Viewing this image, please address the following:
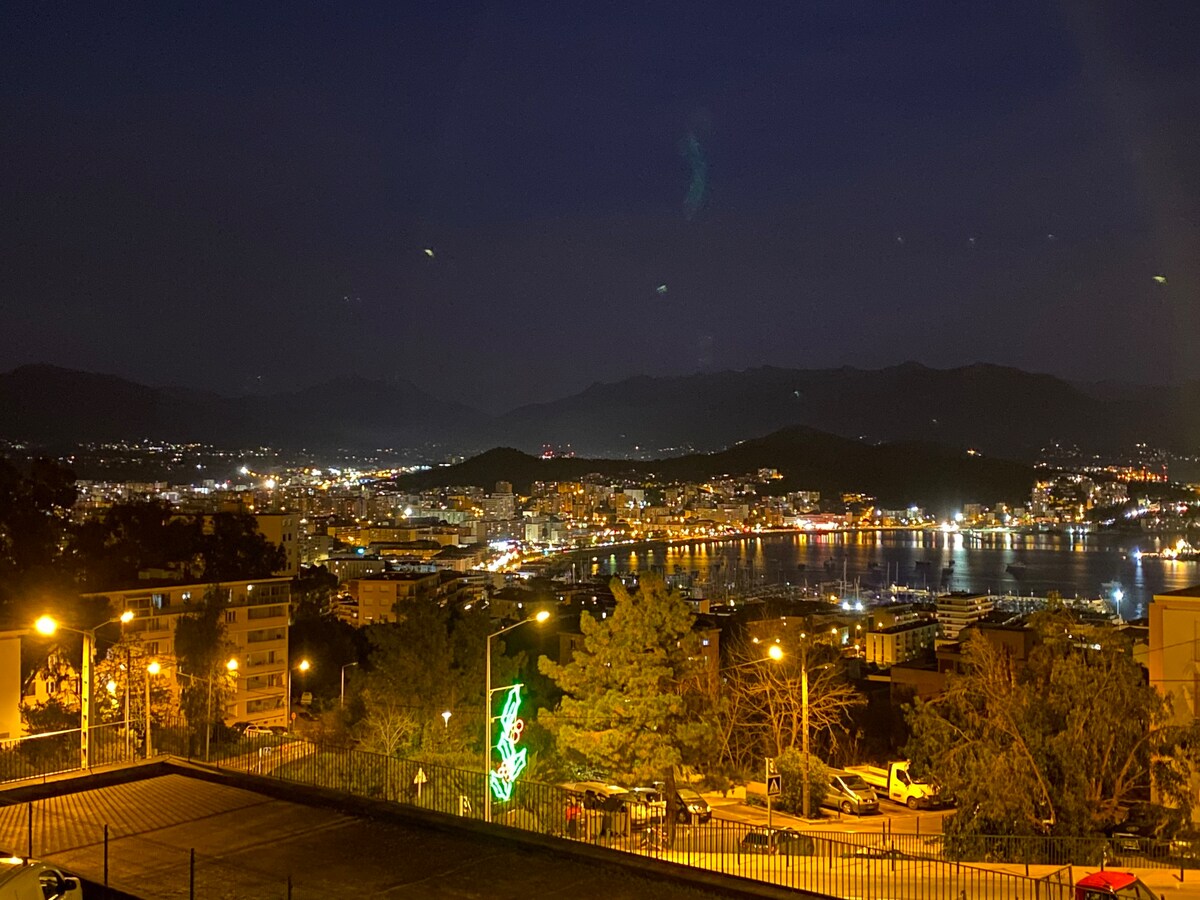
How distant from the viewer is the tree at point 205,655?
1548cm

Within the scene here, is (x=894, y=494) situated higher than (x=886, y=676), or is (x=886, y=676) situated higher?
(x=894, y=494)

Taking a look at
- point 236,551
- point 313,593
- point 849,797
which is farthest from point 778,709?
point 313,593

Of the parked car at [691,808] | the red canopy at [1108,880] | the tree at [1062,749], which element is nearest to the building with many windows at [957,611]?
the parked car at [691,808]

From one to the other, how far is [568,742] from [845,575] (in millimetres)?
58181

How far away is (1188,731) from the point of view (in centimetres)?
905

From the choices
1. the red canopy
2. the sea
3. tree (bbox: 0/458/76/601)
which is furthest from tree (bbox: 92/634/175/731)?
the sea

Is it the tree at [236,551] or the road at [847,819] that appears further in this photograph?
the tree at [236,551]

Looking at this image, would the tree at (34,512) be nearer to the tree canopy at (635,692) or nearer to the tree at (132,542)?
the tree at (132,542)

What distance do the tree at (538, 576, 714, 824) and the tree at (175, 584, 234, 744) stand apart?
744 centimetres

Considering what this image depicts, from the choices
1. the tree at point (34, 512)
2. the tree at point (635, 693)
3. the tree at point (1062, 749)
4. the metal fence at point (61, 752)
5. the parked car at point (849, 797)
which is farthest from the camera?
the tree at point (34, 512)

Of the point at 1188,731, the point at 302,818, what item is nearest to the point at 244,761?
the point at 302,818

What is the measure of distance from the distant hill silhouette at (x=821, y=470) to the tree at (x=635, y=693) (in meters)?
119

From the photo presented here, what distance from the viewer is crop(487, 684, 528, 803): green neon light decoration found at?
850 centimetres

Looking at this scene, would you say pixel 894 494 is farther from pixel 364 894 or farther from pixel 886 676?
pixel 364 894
